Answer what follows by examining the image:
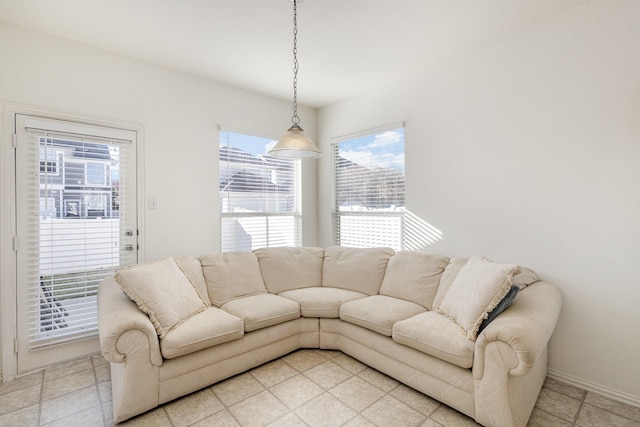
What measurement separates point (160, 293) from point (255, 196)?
6.20 feet

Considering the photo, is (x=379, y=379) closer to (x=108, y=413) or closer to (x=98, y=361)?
(x=108, y=413)

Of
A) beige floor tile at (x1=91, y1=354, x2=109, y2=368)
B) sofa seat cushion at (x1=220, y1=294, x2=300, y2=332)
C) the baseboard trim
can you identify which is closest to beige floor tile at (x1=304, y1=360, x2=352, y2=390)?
sofa seat cushion at (x1=220, y1=294, x2=300, y2=332)

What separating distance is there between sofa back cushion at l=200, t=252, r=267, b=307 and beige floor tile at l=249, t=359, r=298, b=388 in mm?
686

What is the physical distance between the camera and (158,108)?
312 centimetres

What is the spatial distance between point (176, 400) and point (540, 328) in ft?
7.77

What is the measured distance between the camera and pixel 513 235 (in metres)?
2.61

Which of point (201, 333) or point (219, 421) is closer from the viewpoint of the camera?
point (219, 421)

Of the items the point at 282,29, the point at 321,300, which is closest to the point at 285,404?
the point at 321,300

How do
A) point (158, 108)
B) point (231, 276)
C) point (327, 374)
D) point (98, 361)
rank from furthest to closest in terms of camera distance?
1. point (158, 108)
2. point (231, 276)
3. point (98, 361)
4. point (327, 374)

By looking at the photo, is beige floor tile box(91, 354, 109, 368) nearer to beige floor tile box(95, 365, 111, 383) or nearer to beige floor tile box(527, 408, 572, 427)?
beige floor tile box(95, 365, 111, 383)

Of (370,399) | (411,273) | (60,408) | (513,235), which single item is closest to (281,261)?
(411,273)

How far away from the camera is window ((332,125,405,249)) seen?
141 inches

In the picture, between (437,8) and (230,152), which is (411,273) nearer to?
(437,8)

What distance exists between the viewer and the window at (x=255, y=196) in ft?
12.0
